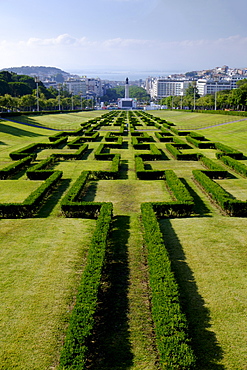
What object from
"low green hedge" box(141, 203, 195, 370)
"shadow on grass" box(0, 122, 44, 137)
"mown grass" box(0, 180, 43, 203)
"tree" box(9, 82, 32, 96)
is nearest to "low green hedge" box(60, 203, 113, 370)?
"low green hedge" box(141, 203, 195, 370)

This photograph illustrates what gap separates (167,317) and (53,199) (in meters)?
12.2

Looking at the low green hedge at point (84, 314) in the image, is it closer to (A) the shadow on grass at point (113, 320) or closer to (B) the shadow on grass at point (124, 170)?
(A) the shadow on grass at point (113, 320)

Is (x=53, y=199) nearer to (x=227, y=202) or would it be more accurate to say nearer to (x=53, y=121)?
(x=227, y=202)

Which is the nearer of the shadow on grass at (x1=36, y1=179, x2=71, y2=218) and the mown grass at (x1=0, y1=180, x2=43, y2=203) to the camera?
the shadow on grass at (x1=36, y1=179, x2=71, y2=218)

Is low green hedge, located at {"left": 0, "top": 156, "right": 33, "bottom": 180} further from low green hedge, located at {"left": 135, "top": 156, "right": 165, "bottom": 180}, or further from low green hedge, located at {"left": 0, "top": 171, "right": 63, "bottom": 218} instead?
low green hedge, located at {"left": 135, "top": 156, "right": 165, "bottom": 180}

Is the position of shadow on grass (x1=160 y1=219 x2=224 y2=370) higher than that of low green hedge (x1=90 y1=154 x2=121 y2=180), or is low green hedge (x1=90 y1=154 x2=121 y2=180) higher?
low green hedge (x1=90 y1=154 x2=121 y2=180)

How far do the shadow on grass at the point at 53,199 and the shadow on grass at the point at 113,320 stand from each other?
5388mm

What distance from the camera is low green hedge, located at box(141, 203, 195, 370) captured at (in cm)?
652

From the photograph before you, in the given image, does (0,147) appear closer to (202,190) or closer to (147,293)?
(202,190)

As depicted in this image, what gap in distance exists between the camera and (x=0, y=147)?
1428 inches

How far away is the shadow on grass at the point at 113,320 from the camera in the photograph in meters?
7.05

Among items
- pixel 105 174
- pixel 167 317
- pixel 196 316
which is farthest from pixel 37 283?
pixel 105 174

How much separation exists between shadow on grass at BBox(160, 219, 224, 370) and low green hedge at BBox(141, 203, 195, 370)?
581mm

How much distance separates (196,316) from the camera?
27.6 feet
